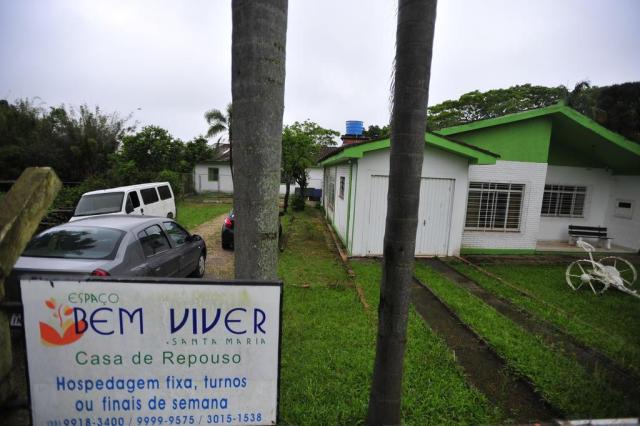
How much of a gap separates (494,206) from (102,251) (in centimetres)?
1038

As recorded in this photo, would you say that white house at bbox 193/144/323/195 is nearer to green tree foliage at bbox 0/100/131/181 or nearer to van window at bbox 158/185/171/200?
green tree foliage at bbox 0/100/131/181

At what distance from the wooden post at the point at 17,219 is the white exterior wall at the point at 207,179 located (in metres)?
28.0

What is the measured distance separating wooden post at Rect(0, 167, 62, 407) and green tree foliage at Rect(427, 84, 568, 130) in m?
29.4

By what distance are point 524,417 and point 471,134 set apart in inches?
326

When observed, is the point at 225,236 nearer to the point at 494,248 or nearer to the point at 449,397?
the point at 449,397

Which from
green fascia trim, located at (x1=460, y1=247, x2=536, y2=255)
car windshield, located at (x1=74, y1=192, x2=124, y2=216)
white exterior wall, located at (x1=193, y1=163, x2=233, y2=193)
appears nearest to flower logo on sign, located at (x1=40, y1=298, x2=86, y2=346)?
car windshield, located at (x1=74, y1=192, x2=124, y2=216)

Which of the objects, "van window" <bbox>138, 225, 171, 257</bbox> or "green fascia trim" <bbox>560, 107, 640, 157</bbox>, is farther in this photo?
"green fascia trim" <bbox>560, 107, 640, 157</bbox>

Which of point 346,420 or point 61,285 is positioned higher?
point 61,285

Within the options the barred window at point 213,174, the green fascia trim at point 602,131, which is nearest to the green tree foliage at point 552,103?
the green fascia trim at point 602,131

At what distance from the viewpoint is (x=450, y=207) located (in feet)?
30.2

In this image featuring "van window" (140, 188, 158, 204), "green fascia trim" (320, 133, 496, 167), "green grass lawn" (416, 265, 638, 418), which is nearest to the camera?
"green grass lawn" (416, 265, 638, 418)

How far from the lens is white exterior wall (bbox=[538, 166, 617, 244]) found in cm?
1170

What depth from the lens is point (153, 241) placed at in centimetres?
512

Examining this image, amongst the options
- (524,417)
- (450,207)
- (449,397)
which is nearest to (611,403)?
(524,417)
